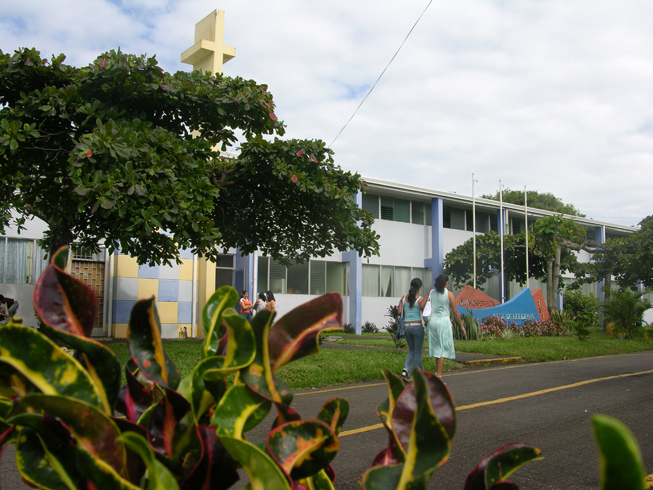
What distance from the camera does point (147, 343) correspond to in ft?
2.85

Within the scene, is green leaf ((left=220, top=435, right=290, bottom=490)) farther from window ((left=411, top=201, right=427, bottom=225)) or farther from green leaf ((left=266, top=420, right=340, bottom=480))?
window ((left=411, top=201, right=427, bottom=225))

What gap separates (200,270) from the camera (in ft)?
62.6

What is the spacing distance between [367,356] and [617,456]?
11.5 meters

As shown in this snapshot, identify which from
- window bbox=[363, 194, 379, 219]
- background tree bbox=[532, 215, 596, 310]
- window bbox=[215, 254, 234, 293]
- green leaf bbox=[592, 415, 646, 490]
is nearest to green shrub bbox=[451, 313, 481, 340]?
background tree bbox=[532, 215, 596, 310]

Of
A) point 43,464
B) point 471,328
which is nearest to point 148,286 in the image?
point 471,328

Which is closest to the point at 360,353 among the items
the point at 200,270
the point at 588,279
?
the point at 200,270

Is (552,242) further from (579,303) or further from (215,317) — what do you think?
(215,317)

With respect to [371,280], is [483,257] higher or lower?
higher

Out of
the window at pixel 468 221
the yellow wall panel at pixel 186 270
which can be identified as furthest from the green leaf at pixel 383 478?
the window at pixel 468 221

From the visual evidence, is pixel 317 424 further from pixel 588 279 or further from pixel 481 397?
pixel 588 279

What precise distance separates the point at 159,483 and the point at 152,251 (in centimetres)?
976

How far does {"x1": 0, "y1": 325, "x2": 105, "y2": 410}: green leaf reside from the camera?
28.5 inches

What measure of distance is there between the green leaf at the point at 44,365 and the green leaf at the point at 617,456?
597mm

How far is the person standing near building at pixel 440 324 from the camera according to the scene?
30.1ft
